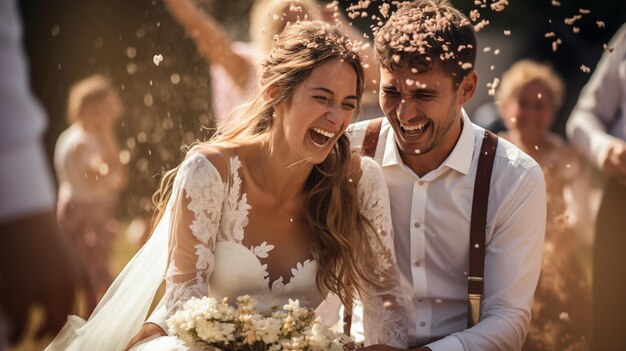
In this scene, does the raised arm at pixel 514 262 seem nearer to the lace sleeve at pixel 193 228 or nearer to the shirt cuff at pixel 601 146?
the lace sleeve at pixel 193 228

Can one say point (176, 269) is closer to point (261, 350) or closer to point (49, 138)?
point (261, 350)

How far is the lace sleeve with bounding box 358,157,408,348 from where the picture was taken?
10.8 feet

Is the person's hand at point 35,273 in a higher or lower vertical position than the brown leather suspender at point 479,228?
lower

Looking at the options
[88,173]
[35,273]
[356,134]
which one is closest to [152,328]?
[356,134]

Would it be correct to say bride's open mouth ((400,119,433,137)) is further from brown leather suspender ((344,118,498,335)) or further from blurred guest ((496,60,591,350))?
blurred guest ((496,60,591,350))

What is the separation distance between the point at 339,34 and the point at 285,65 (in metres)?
0.21

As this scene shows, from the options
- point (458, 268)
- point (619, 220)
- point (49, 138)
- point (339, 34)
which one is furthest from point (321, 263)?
point (49, 138)

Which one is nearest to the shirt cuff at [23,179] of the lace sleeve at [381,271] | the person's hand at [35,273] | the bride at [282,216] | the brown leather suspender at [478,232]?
the person's hand at [35,273]

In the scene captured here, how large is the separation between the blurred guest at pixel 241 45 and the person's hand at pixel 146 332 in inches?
55.7

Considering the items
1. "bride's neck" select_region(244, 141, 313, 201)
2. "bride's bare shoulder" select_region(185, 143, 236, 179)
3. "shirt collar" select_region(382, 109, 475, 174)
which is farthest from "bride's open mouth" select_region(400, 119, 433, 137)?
"bride's bare shoulder" select_region(185, 143, 236, 179)

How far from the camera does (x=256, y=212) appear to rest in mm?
3252

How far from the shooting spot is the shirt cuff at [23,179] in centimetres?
361

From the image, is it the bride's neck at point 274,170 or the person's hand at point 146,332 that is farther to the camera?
the bride's neck at point 274,170

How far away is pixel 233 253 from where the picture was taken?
3.17m
